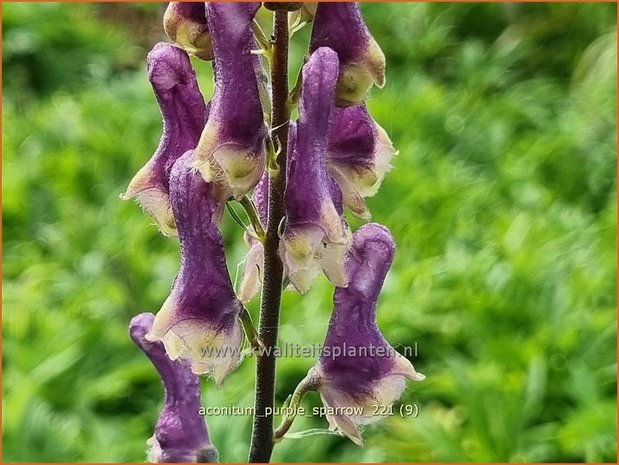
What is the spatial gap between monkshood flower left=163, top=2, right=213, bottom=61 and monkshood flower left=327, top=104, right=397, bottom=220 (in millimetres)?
182

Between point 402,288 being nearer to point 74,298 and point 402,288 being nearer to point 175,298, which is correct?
point 74,298

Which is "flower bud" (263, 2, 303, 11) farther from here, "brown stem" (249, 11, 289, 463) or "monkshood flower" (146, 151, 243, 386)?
"monkshood flower" (146, 151, 243, 386)

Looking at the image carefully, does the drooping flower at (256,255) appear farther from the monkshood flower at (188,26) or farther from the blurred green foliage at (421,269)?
the blurred green foliage at (421,269)

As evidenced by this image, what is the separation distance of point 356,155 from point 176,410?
456 millimetres

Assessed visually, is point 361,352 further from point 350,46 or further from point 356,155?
point 350,46

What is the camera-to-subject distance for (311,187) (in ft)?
2.98

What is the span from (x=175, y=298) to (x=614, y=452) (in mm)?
1783

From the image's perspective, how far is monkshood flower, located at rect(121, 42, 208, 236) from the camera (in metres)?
0.97

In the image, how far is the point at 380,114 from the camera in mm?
Result: 4430

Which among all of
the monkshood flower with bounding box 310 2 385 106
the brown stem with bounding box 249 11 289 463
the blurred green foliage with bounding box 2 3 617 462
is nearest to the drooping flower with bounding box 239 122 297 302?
the brown stem with bounding box 249 11 289 463

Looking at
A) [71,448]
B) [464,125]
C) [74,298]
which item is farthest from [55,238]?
[464,125]

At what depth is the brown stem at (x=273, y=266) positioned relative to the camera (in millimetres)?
908

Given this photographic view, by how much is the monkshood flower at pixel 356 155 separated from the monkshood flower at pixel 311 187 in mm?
80

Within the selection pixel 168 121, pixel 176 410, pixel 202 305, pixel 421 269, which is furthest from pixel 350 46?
pixel 421 269
